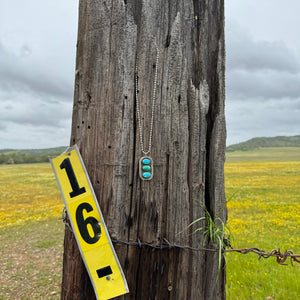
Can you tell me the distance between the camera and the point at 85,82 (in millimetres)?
1761

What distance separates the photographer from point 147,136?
1.64m

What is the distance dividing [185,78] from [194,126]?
0.92 ft

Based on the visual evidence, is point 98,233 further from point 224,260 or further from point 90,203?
point 224,260

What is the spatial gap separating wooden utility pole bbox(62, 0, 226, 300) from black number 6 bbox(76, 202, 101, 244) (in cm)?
7

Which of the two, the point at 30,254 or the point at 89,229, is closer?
the point at 89,229

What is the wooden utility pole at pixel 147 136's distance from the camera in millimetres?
1637

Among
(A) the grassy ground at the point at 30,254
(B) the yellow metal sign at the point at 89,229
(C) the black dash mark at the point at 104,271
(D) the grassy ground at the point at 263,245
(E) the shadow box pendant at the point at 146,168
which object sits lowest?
(A) the grassy ground at the point at 30,254

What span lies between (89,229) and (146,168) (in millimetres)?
478

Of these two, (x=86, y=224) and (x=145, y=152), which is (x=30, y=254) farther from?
(x=145, y=152)

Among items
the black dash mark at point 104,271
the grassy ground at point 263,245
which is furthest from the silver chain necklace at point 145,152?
the grassy ground at point 263,245

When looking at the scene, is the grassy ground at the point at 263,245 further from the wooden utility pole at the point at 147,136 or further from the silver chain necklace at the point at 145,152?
the silver chain necklace at the point at 145,152

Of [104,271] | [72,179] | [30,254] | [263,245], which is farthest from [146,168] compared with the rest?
[30,254]

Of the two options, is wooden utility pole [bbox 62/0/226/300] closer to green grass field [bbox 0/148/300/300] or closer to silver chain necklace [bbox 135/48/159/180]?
silver chain necklace [bbox 135/48/159/180]

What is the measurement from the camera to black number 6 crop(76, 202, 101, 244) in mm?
1643
